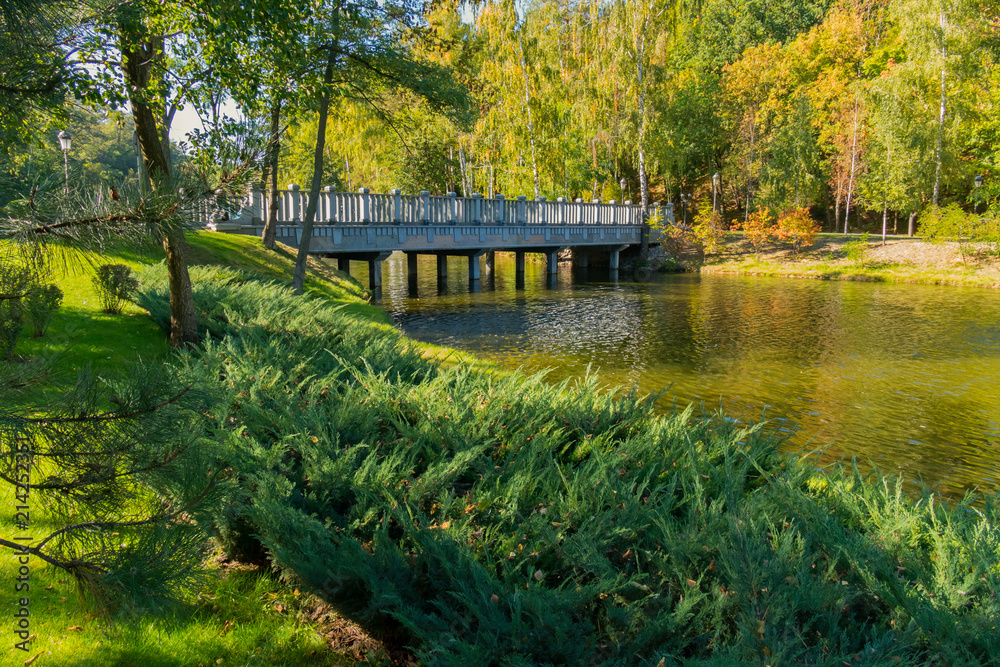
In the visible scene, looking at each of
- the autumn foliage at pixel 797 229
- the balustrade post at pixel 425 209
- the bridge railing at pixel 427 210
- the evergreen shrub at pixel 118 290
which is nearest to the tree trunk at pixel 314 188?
the bridge railing at pixel 427 210

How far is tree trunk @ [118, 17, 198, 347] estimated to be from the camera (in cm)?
568

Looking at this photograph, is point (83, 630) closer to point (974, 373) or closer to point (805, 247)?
point (974, 373)

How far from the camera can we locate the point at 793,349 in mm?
14078

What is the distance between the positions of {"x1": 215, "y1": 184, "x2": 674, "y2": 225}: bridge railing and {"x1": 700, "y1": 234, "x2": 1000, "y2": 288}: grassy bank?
223 inches

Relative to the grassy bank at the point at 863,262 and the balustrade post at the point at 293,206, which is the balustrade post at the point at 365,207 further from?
the grassy bank at the point at 863,262

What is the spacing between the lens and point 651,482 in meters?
4.39

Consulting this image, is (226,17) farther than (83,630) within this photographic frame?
Yes

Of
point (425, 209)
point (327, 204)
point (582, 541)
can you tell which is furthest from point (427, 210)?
point (582, 541)

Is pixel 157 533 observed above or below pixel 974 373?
above

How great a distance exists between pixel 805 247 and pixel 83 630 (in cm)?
3292

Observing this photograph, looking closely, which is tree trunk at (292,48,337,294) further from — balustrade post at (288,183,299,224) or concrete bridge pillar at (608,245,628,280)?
concrete bridge pillar at (608,245,628,280)

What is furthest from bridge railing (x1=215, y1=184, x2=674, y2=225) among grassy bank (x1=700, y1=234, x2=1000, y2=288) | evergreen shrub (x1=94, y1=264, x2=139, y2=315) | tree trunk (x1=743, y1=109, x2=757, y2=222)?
tree trunk (x1=743, y1=109, x2=757, y2=222)

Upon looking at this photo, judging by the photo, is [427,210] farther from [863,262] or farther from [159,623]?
[159,623]

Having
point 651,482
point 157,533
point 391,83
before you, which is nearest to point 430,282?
point 391,83
